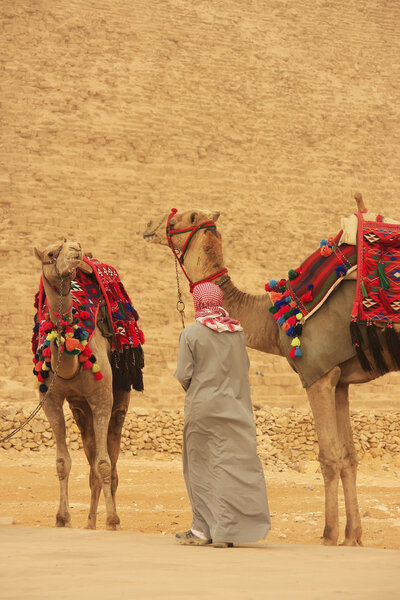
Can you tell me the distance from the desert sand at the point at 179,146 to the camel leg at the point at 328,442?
5394 mm

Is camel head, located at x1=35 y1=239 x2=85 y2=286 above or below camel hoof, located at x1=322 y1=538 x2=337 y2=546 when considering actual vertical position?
above

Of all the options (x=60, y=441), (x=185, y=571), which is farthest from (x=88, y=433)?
(x=185, y=571)

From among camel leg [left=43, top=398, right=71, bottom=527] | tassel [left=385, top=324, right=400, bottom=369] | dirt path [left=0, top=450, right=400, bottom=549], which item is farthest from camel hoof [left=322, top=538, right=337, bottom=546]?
camel leg [left=43, top=398, right=71, bottom=527]

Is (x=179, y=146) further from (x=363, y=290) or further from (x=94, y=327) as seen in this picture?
(x=363, y=290)

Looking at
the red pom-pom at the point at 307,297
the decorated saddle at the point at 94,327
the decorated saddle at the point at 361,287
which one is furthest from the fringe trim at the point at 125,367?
the red pom-pom at the point at 307,297

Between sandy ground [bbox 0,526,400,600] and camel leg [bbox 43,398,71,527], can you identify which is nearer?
sandy ground [bbox 0,526,400,600]

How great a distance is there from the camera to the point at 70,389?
7395 millimetres

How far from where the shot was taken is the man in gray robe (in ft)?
17.5

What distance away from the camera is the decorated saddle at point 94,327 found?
7.23 meters

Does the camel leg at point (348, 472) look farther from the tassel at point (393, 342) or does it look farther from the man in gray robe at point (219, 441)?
the man in gray robe at point (219, 441)

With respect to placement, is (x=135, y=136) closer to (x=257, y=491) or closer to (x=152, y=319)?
(x=152, y=319)

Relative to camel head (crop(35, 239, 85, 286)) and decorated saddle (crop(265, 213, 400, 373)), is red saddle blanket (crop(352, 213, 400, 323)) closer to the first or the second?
decorated saddle (crop(265, 213, 400, 373))

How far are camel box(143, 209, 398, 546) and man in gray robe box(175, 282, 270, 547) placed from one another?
1.05 metres

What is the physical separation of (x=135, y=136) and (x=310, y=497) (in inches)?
714
